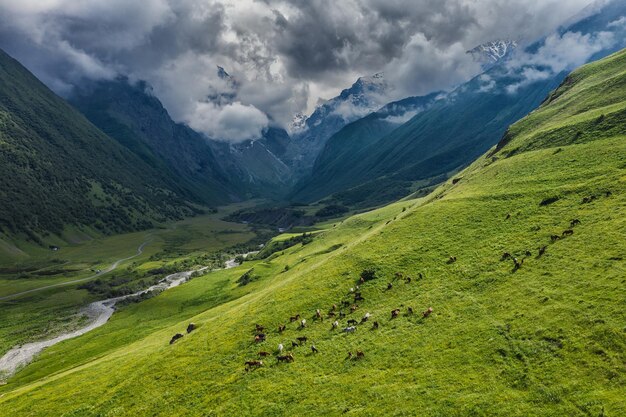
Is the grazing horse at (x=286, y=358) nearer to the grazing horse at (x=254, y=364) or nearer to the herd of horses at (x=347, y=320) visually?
the herd of horses at (x=347, y=320)

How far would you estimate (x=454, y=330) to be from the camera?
136 feet

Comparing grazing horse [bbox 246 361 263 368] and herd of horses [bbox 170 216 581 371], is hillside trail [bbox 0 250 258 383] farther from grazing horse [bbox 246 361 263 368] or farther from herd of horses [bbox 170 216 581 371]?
herd of horses [bbox 170 216 581 371]

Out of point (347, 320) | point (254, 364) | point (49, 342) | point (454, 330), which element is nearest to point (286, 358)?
point (254, 364)

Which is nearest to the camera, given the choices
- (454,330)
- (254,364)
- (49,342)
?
(454,330)

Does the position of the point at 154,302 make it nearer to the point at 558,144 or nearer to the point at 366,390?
the point at 366,390

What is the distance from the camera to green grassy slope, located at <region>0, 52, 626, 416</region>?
3347 cm

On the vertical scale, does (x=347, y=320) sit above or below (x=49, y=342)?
below

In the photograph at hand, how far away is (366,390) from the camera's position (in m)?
37.3

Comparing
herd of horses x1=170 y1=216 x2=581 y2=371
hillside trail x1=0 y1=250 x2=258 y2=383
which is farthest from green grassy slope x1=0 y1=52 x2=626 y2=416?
hillside trail x1=0 y1=250 x2=258 y2=383

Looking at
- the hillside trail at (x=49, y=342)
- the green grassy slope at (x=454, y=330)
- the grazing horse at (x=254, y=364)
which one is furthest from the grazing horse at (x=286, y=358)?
the hillside trail at (x=49, y=342)

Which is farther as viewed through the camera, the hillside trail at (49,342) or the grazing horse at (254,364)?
the hillside trail at (49,342)

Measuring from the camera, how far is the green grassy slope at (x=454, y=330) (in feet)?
110

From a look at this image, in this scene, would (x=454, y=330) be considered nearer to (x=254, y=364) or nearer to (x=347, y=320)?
(x=347, y=320)

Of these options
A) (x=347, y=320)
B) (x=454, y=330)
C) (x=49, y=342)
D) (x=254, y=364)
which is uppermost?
(x=49, y=342)
